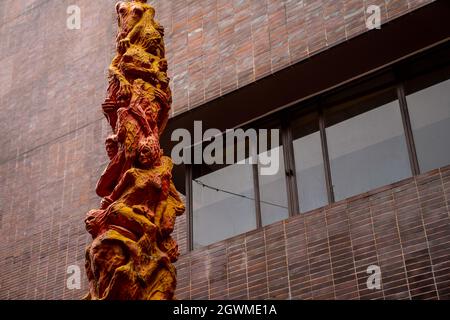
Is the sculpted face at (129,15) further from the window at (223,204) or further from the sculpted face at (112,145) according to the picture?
the window at (223,204)

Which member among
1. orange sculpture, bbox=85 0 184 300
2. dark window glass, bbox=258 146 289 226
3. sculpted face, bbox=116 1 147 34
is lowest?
orange sculpture, bbox=85 0 184 300

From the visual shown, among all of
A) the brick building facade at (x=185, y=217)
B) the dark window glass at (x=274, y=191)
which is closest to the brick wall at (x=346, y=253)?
the brick building facade at (x=185, y=217)

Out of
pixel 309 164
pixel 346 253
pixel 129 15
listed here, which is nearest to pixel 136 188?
pixel 129 15

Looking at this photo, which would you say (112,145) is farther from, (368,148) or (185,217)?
(185,217)

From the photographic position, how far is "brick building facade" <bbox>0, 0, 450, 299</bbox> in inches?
496

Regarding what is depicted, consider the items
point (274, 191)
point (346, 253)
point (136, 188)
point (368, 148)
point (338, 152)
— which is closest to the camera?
point (136, 188)

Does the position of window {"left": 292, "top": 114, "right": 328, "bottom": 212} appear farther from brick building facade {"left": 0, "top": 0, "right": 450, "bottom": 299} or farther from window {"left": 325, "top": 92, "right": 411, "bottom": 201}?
brick building facade {"left": 0, "top": 0, "right": 450, "bottom": 299}

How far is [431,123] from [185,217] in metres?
4.56

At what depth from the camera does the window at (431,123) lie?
43.4ft

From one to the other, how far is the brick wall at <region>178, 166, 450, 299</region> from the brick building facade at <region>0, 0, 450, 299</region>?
0.6 inches

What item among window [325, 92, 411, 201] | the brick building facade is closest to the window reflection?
window [325, 92, 411, 201]

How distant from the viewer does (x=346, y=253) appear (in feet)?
42.3

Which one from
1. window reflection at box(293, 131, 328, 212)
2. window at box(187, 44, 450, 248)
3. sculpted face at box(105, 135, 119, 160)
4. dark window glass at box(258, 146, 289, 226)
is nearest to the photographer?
sculpted face at box(105, 135, 119, 160)

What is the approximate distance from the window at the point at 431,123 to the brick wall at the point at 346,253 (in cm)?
60
